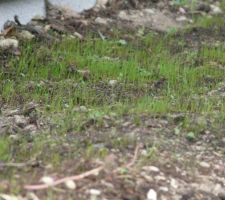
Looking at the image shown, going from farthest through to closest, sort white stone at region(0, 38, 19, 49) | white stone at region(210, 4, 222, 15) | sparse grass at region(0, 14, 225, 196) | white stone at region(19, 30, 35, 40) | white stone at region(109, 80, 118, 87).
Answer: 1. white stone at region(210, 4, 222, 15)
2. white stone at region(19, 30, 35, 40)
3. white stone at region(0, 38, 19, 49)
4. white stone at region(109, 80, 118, 87)
5. sparse grass at region(0, 14, 225, 196)

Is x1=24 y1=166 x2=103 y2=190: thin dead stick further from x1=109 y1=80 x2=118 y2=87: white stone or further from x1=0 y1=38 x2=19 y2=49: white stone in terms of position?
x1=0 y1=38 x2=19 y2=49: white stone

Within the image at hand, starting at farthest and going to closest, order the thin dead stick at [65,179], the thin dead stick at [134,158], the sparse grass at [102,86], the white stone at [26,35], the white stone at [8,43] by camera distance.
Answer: the white stone at [26,35], the white stone at [8,43], the sparse grass at [102,86], the thin dead stick at [134,158], the thin dead stick at [65,179]

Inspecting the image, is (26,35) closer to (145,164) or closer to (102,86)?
(102,86)

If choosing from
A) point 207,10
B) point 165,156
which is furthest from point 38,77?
point 207,10

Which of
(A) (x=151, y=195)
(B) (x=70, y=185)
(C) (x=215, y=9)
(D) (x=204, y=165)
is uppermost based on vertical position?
(B) (x=70, y=185)

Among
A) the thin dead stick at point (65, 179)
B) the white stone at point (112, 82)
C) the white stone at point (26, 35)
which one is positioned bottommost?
the white stone at point (112, 82)

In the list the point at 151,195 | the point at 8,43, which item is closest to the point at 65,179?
the point at 151,195

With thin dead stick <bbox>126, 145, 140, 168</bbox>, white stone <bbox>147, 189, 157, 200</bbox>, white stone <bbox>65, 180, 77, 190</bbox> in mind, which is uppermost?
white stone <bbox>65, 180, 77, 190</bbox>

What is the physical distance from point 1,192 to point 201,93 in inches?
95.5

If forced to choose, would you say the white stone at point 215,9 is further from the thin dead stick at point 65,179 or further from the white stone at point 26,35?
the thin dead stick at point 65,179

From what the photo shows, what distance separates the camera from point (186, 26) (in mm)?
7184

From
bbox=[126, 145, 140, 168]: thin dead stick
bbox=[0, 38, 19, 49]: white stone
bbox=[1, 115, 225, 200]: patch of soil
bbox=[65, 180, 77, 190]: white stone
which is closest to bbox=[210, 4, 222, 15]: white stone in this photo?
bbox=[0, 38, 19, 49]: white stone

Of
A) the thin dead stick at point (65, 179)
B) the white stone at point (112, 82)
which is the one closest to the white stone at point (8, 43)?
the white stone at point (112, 82)

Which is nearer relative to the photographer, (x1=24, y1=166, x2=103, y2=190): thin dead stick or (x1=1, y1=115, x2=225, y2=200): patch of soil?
(x1=24, y1=166, x2=103, y2=190): thin dead stick
